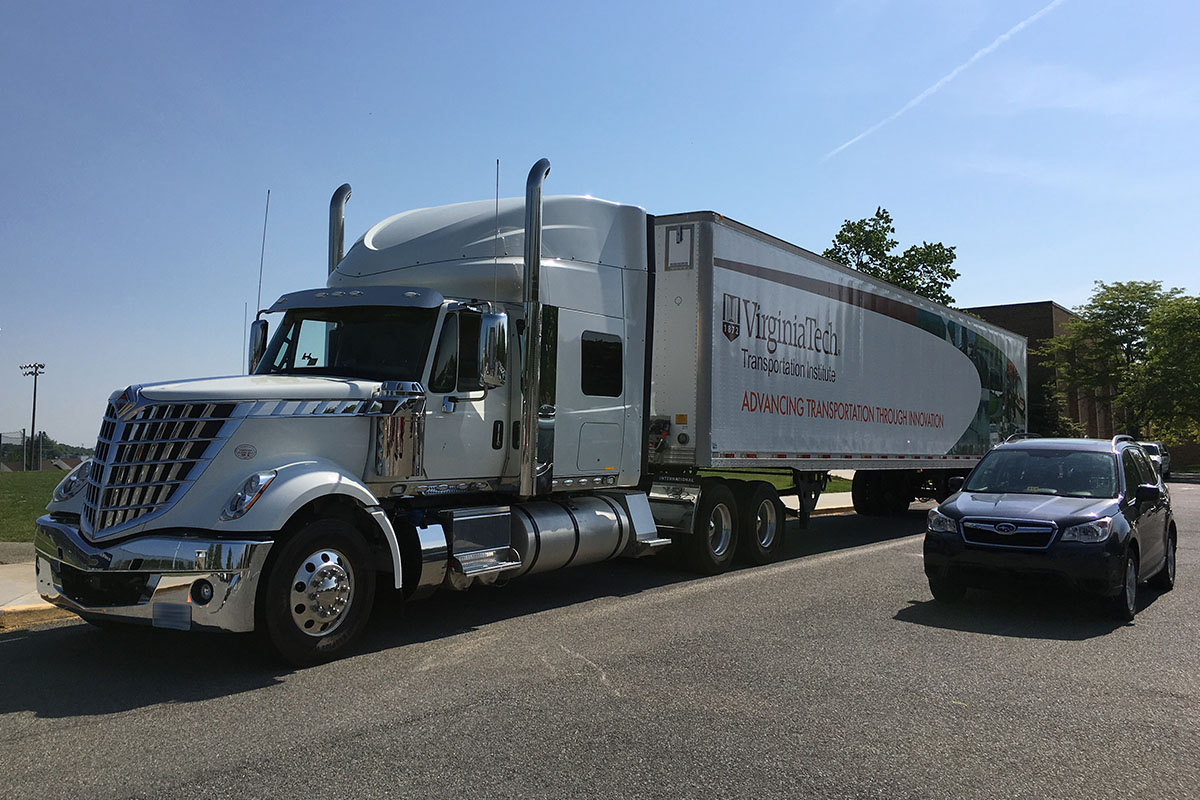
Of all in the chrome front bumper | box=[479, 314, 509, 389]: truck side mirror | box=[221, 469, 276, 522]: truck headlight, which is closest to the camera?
the chrome front bumper

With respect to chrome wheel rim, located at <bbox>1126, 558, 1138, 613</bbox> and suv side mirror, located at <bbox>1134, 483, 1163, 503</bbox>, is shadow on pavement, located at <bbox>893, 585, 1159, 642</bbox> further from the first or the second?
suv side mirror, located at <bbox>1134, 483, 1163, 503</bbox>

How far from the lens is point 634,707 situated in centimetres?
543

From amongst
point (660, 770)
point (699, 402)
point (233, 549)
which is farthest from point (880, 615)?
point (233, 549)

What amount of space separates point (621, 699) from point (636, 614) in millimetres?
2823

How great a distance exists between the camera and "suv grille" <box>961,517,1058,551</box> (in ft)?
26.4

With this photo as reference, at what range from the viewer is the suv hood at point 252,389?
6375mm

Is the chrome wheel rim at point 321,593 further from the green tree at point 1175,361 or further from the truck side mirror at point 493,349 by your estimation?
the green tree at point 1175,361

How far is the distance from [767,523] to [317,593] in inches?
282

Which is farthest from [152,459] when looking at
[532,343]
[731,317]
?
[731,317]

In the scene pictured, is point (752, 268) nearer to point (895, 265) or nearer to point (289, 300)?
point (289, 300)

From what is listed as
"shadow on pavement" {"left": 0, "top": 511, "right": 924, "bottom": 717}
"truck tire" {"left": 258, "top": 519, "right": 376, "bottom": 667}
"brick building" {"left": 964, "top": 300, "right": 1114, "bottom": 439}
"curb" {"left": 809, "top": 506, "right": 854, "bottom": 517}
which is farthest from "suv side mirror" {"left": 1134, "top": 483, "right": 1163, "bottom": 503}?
"brick building" {"left": 964, "top": 300, "right": 1114, "bottom": 439}

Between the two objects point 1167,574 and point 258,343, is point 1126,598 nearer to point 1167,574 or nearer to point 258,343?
point 1167,574

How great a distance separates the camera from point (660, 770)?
4.41 m

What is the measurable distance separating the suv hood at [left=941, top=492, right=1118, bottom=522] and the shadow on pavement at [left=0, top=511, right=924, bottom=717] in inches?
125
